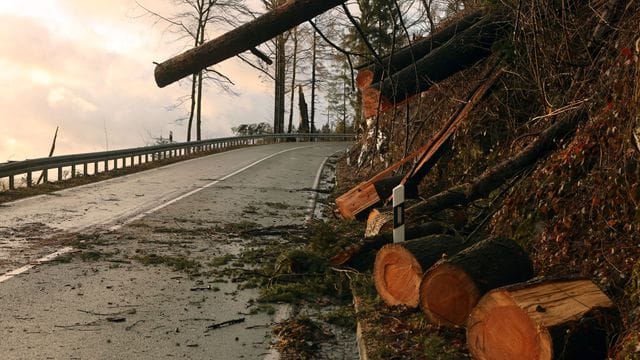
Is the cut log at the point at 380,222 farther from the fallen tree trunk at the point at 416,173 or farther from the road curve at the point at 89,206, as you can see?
the road curve at the point at 89,206

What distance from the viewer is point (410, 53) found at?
1285 centimetres

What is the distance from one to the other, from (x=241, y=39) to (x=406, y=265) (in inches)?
113

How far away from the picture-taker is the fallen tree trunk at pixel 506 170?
7293 millimetres

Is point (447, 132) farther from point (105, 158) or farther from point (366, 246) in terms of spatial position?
point (105, 158)

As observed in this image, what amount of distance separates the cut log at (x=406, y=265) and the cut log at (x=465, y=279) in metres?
0.38

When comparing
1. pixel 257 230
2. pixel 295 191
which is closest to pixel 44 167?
pixel 295 191

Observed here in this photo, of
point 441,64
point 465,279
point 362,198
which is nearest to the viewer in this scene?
point 465,279

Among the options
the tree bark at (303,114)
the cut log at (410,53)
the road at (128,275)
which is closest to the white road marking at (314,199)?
the road at (128,275)

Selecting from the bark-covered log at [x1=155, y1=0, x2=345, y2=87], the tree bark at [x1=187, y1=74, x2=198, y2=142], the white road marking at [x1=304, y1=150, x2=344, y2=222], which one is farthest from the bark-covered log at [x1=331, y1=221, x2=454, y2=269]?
the tree bark at [x1=187, y1=74, x2=198, y2=142]

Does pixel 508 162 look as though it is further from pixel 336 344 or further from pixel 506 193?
pixel 336 344

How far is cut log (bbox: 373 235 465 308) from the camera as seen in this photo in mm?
5695

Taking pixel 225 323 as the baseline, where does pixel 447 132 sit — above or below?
above

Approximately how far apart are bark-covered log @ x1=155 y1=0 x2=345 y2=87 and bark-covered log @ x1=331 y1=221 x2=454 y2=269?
2926 mm

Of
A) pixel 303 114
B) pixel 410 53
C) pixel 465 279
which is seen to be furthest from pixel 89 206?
pixel 303 114
